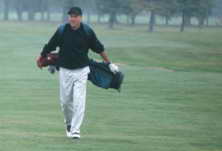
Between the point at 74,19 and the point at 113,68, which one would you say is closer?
the point at 74,19

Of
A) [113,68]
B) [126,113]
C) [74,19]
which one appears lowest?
[126,113]

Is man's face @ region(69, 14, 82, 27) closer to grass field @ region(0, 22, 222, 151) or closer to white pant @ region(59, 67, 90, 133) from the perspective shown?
white pant @ region(59, 67, 90, 133)

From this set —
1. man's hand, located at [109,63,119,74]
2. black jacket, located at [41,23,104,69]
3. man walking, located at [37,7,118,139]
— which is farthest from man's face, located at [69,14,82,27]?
man's hand, located at [109,63,119,74]

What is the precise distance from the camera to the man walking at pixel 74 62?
482 inches

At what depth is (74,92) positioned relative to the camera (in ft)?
40.3

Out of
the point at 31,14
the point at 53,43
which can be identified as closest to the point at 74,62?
the point at 53,43

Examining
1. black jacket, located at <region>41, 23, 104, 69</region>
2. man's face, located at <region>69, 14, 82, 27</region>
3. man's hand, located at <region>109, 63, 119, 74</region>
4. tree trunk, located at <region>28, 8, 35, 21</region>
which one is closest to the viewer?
man's face, located at <region>69, 14, 82, 27</region>

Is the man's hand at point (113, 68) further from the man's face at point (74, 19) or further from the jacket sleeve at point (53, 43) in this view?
the man's face at point (74, 19)

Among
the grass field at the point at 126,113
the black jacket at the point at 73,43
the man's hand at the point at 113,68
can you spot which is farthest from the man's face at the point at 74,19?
the grass field at the point at 126,113

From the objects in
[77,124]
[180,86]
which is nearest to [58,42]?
[77,124]

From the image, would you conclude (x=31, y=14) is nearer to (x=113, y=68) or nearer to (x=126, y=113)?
(x=126, y=113)

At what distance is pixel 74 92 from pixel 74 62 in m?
0.42

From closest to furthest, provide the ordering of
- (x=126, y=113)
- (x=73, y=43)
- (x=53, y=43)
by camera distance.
A: 1. (x=73, y=43)
2. (x=53, y=43)
3. (x=126, y=113)

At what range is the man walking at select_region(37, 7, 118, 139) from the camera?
12234 mm
